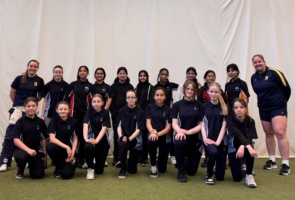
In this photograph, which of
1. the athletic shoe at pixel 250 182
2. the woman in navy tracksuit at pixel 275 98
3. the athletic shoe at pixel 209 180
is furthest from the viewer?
the woman in navy tracksuit at pixel 275 98

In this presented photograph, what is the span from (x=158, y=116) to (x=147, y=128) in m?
0.20

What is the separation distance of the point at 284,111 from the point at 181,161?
4.91ft

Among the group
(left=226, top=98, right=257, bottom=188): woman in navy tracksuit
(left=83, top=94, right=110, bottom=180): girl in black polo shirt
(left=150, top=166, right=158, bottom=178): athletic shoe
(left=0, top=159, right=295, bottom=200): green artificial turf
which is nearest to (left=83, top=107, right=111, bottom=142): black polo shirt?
(left=83, top=94, right=110, bottom=180): girl in black polo shirt

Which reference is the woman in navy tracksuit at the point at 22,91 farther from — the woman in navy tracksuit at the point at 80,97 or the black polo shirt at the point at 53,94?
the woman in navy tracksuit at the point at 80,97

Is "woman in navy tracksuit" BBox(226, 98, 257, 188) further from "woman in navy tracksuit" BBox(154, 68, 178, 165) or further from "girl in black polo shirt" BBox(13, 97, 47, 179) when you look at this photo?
"girl in black polo shirt" BBox(13, 97, 47, 179)

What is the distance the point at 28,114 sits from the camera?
3074 millimetres

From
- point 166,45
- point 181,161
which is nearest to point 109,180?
point 181,161

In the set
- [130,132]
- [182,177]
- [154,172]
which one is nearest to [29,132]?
[130,132]

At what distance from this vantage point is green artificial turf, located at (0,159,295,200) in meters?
2.39

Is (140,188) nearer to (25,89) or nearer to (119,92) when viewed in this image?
(119,92)

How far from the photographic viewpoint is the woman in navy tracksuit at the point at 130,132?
3121mm

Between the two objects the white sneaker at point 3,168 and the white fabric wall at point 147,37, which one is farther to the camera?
the white fabric wall at point 147,37

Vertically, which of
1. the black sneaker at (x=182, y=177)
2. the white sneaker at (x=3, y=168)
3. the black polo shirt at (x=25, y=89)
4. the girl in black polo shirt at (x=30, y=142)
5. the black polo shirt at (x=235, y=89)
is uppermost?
the black polo shirt at (x=235, y=89)

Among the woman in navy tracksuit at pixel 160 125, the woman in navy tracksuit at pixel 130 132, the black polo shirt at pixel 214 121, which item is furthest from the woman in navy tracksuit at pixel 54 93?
the black polo shirt at pixel 214 121
